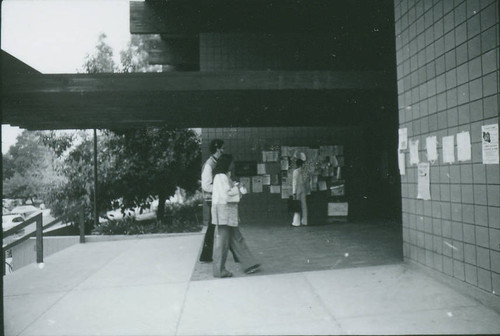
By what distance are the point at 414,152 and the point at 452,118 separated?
2.96 feet

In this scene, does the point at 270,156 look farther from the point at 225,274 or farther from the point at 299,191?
the point at 225,274

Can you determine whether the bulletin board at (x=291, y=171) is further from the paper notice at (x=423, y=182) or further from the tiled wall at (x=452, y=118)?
the paper notice at (x=423, y=182)

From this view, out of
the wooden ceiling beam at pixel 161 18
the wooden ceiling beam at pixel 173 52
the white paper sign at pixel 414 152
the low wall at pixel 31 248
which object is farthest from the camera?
the wooden ceiling beam at pixel 173 52

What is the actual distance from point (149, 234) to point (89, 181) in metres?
3.93

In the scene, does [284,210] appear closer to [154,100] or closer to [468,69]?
[154,100]

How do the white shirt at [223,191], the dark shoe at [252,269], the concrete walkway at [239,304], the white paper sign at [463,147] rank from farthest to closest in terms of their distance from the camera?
1. the dark shoe at [252,269]
2. the white shirt at [223,191]
3. the white paper sign at [463,147]
4. the concrete walkway at [239,304]

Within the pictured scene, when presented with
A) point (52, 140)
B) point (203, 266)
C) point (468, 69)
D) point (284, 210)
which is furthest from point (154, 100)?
point (52, 140)

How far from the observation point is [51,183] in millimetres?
13195

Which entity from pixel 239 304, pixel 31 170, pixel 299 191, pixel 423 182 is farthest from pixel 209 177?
pixel 31 170

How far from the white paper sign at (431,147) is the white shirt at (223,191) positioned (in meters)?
2.51

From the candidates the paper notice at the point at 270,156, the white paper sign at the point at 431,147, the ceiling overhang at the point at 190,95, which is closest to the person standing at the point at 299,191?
the paper notice at the point at 270,156

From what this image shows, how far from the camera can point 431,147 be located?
470 cm

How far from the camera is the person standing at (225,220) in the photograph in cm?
538

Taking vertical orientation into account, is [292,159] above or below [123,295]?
above
